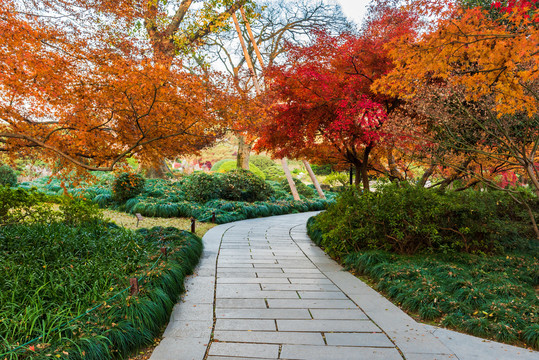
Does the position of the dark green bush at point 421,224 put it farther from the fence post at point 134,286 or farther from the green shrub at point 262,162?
the green shrub at point 262,162

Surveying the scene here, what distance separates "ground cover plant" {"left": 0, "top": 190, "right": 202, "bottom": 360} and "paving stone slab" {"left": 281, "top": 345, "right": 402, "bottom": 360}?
1.07 m

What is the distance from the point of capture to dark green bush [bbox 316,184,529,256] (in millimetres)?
5035

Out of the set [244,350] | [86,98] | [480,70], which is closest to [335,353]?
[244,350]

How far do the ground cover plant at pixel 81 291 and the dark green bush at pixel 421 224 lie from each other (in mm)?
2372

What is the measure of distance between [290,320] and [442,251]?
2.94 meters

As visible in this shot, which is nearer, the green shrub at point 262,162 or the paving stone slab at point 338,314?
the paving stone slab at point 338,314

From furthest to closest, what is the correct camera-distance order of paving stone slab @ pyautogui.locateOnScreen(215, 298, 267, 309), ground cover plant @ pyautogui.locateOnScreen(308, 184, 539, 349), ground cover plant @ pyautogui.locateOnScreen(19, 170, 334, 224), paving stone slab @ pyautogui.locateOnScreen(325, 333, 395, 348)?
ground cover plant @ pyautogui.locateOnScreen(19, 170, 334, 224)
paving stone slab @ pyautogui.locateOnScreen(215, 298, 267, 309)
ground cover plant @ pyautogui.locateOnScreen(308, 184, 539, 349)
paving stone slab @ pyautogui.locateOnScreen(325, 333, 395, 348)

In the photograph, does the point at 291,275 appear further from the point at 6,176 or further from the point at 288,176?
the point at 6,176

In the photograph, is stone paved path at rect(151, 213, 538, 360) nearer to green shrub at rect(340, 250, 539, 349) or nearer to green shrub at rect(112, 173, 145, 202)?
green shrub at rect(340, 250, 539, 349)

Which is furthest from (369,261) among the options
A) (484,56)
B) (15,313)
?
(15,313)

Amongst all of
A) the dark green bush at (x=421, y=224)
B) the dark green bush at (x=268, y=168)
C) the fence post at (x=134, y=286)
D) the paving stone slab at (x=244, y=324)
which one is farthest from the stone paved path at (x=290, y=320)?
the dark green bush at (x=268, y=168)

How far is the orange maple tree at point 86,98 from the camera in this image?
418 centimetres

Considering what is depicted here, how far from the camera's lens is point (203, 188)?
11500 mm

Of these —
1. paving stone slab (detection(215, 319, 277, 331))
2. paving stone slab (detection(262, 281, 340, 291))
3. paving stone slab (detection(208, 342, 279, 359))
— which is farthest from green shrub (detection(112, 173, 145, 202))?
paving stone slab (detection(208, 342, 279, 359))
